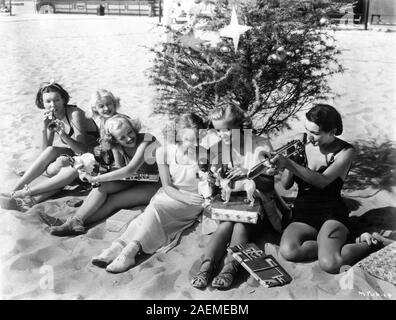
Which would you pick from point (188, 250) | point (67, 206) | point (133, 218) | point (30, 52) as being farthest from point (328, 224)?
point (30, 52)

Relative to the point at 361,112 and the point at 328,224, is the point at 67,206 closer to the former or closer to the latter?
the point at 328,224

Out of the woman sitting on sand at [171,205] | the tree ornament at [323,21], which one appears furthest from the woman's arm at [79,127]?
the tree ornament at [323,21]

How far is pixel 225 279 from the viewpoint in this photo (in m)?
2.52

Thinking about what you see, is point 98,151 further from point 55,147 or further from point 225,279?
point 225,279

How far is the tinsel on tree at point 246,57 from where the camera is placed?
306cm

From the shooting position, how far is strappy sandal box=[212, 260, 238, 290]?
250cm

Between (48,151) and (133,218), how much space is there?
982 mm

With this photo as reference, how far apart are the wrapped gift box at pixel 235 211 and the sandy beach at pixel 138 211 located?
28 cm

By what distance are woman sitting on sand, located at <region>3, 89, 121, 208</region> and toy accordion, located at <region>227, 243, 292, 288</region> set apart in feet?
3.95

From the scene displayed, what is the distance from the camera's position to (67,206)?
11.9ft

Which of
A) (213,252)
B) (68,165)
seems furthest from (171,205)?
(68,165)

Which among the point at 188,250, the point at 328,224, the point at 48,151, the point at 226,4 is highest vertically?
the point at 226,4

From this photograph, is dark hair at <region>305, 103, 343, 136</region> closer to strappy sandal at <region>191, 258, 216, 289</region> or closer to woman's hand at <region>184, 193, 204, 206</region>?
woman's hand at <region>184, 193, 204, 206</region>

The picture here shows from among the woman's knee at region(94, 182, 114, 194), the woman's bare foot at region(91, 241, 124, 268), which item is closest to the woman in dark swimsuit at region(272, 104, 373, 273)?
the woman's bare foot at region(91, 241, 124, 268)
